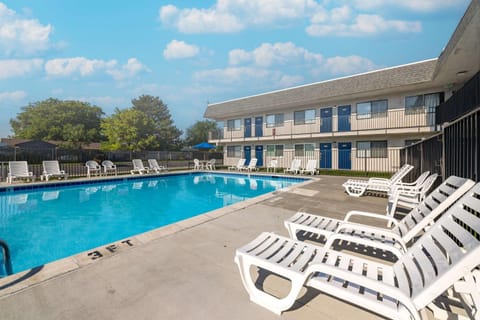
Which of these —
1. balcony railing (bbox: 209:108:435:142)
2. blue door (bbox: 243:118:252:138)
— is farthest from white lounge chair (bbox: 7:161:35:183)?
blue door (bbox: 243:118:252:138)

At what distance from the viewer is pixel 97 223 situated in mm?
5922

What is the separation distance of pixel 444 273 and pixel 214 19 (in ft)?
75.8

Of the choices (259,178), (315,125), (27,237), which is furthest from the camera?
(315,125)

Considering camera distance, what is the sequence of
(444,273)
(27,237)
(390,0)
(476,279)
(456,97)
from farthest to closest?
(390,0)
(456,97)
(27,237)
(476,279)
(444,273)

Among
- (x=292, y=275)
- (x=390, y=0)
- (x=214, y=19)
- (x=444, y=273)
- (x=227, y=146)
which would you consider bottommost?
(x=292, y=275)

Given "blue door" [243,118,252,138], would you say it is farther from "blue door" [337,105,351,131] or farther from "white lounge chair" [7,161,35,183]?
"white lounge chair" [7,161,35,183]

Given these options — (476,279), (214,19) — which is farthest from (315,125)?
(476,279)

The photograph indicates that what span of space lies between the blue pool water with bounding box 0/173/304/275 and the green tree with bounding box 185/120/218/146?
40939mm

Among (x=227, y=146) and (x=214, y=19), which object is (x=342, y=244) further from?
(x=214, y=19)

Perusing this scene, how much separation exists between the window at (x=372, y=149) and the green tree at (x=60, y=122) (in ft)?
142

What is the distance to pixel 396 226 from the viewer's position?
292cm

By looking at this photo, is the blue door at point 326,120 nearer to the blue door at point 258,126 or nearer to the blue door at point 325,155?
the blue door at point 325,155

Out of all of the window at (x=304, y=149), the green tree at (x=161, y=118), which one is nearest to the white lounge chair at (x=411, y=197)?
the window at (x=304, y=149)

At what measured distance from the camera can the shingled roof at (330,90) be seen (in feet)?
41.5
